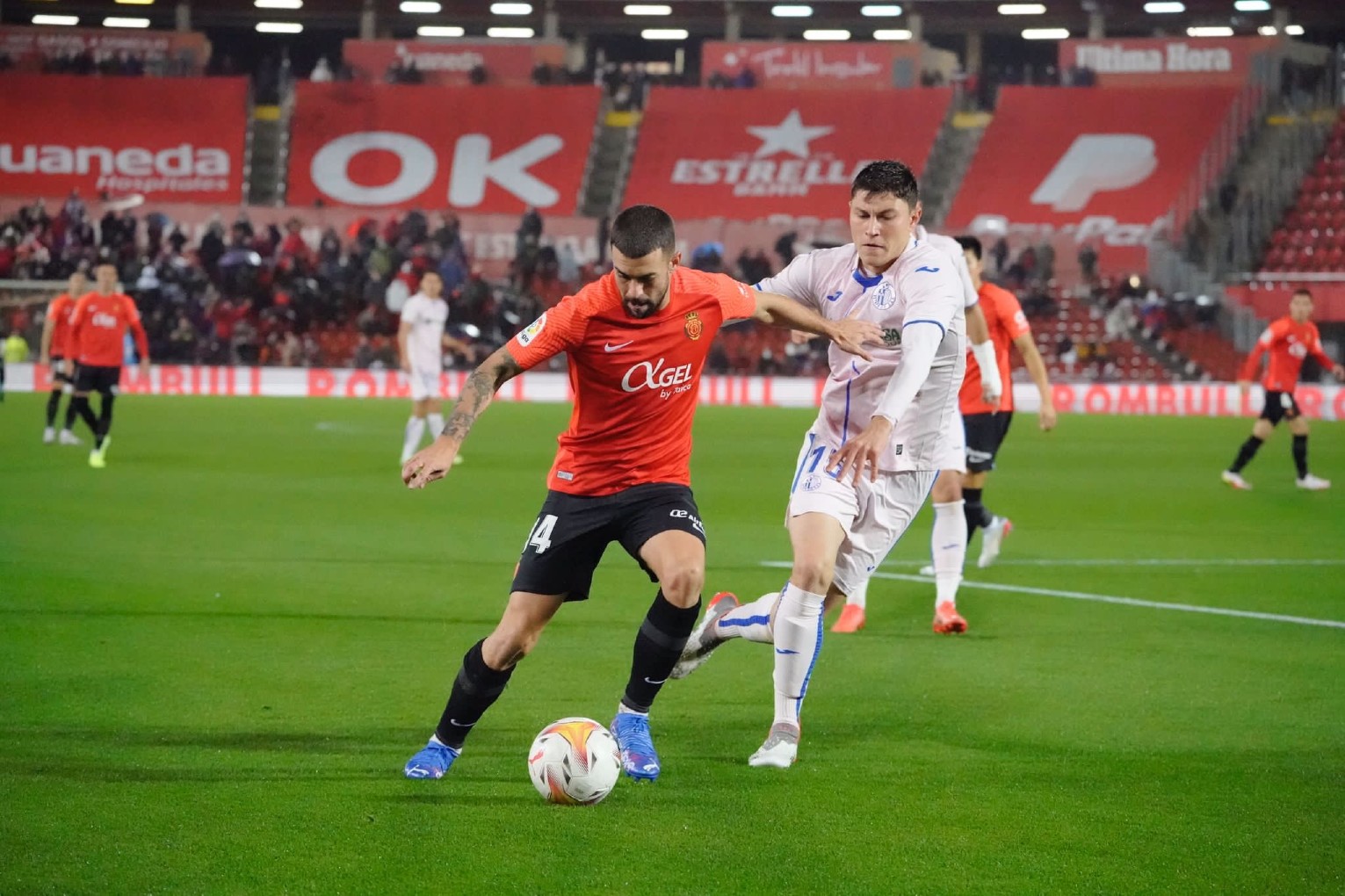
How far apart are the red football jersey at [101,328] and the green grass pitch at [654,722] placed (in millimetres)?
5669

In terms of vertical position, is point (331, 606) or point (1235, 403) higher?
point (331, 606)

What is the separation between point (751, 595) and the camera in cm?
980

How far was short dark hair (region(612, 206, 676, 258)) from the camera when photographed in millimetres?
5203

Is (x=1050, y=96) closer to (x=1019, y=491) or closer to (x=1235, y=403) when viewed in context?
(x=1235, y=403)

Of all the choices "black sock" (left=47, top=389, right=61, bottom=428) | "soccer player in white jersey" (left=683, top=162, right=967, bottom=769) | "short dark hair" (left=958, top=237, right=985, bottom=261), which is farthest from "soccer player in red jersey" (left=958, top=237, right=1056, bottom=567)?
"black sock" (left=47, top=389, right=61, bottom=428)

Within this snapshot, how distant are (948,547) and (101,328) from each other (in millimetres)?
12997

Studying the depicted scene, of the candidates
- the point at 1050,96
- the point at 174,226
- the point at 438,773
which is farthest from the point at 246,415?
the point at 1050,96

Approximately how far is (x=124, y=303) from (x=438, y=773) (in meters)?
14.9

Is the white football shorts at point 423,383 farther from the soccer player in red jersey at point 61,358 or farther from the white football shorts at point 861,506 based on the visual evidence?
the white football shorts at point 861,506

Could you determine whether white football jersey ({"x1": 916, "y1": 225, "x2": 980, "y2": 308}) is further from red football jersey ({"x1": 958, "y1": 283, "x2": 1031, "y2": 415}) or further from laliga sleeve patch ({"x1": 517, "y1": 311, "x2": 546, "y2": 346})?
red football jersey ({"x1": 958, "y1": 283, "x2": 1031, "y2": 415})

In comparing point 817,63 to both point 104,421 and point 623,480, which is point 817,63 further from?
point 623,480

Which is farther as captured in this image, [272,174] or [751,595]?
[272,174]

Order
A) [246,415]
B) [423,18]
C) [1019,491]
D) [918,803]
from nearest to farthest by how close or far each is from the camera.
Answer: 1. [918,803]
2. [1019,491]
3. [246,415]
4. [423,18]

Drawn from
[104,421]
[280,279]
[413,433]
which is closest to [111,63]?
[280,279]
